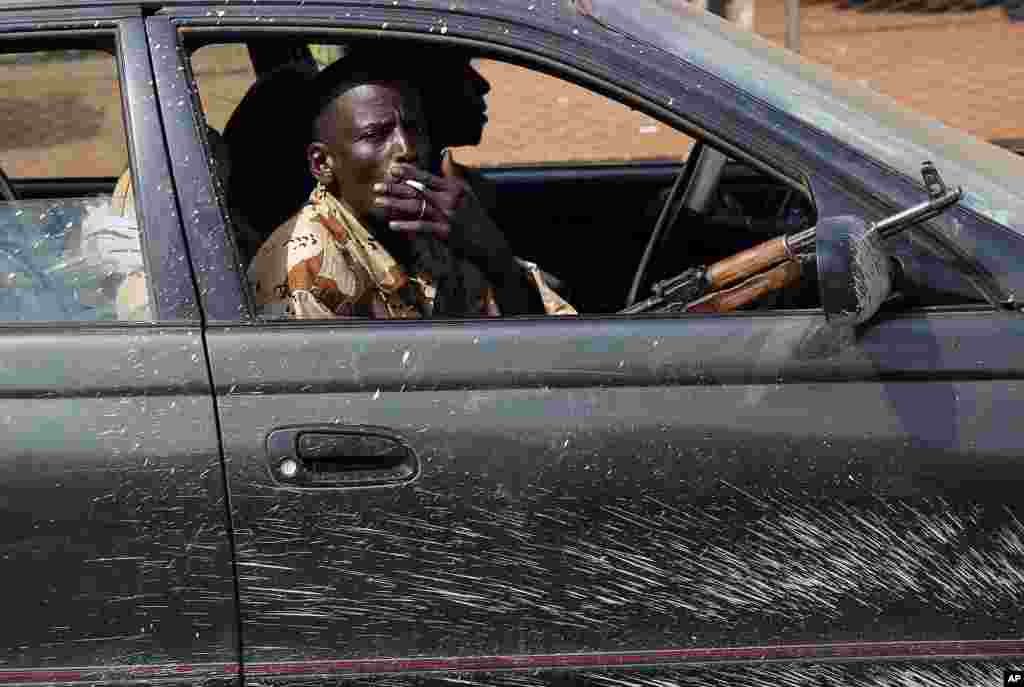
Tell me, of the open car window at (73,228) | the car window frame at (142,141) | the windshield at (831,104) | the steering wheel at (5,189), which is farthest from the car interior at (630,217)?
the car window frame at (142,141)

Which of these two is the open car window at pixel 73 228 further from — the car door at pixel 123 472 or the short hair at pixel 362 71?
the short hair at pixel 362 71

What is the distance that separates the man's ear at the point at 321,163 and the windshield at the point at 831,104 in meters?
0.65

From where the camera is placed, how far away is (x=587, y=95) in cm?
361

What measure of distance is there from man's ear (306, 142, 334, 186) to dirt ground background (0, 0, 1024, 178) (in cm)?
22

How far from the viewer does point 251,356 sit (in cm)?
239

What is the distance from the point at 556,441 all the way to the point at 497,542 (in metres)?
0.19

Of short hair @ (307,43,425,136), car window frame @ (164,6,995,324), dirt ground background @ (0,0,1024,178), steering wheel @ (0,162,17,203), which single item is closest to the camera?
car window frame @ (164,6,995,324)

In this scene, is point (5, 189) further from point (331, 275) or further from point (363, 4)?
point (363, 4)

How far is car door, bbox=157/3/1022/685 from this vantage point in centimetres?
237

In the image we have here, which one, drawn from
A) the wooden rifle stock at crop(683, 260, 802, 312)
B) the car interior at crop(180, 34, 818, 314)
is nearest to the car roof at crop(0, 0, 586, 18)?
the wooden rifle stock at crop(683, 260, 802, 312)

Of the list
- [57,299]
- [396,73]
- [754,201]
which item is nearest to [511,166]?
[754,201]

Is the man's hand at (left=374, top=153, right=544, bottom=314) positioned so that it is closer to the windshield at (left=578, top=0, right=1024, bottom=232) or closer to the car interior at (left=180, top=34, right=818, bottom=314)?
the windshield at (left=578, top=0, right=1024, bottom=232)

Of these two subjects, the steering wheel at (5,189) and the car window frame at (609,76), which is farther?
the steering wheel at (5,189)

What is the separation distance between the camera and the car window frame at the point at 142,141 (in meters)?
2.43
